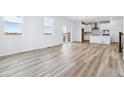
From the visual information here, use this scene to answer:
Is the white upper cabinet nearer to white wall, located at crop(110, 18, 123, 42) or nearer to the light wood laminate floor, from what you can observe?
white wall, located at crop(110, 18, 123, 42)

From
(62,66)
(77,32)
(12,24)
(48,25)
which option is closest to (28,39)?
(12,24)

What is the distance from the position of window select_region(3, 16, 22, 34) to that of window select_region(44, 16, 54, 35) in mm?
2484

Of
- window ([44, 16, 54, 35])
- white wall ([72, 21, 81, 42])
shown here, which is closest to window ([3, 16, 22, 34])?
window ([44, 16, 54, 35])

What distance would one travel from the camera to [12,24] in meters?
5.95

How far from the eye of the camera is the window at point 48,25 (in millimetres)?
8641

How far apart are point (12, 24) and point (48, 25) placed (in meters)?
3.35

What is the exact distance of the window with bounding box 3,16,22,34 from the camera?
219 inches

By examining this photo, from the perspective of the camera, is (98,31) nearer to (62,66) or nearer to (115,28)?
(115,28)


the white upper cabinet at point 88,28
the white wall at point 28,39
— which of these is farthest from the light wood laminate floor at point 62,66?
the white upper cabinet at point 88,28
